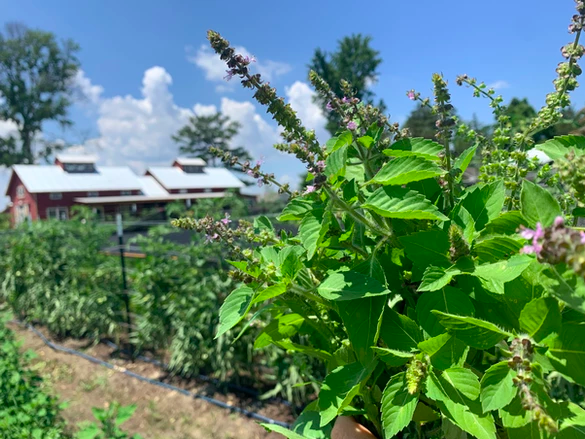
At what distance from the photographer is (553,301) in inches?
20.2

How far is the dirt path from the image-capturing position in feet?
12.7

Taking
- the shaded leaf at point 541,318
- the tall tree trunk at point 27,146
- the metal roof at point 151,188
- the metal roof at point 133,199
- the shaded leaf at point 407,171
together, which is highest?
the tall tree trunk at point 27,146

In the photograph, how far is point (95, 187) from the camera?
3173 cm

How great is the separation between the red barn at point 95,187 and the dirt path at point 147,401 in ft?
76.8

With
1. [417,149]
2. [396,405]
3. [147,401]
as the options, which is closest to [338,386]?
[396,405]

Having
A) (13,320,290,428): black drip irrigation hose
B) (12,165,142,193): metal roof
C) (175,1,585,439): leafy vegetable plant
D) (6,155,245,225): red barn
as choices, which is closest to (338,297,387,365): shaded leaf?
(175,1,585,439): leafy vegetable plant

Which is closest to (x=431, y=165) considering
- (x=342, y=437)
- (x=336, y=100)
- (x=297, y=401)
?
(x=336, y=100)

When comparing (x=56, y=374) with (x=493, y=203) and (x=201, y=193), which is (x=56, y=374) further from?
(x=201, y=193)

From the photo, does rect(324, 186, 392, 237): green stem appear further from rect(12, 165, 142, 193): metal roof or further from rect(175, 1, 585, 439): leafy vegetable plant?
rect(12, 165, 142, 193): metal roof

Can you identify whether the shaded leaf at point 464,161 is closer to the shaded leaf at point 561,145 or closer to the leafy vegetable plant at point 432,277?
the leafy vegetable plant at point 432,277

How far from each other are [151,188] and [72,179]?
223 inches

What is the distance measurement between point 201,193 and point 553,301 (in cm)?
3562

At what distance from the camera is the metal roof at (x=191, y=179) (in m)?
35.3

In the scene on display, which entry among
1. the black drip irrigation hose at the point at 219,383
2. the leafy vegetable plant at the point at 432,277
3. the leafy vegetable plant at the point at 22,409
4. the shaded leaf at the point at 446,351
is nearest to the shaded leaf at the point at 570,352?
the leafy vegetable plant at the point at 432,277
